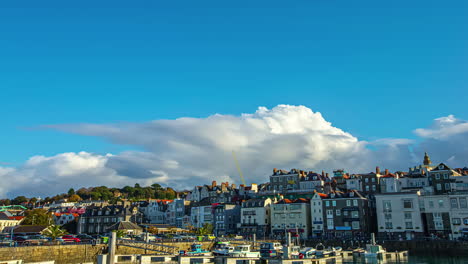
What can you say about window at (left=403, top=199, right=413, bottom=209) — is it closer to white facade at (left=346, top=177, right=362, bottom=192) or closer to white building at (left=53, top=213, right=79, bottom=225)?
white facade at (left=346, top=177, right=362, bottom=192)

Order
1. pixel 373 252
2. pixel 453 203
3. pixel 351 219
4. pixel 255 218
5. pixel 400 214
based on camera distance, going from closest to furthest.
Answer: pixel 373 252, pixel 453 203, pixel 400 214, pixel 351 219, pixel 255 218

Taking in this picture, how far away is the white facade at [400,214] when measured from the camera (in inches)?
3327

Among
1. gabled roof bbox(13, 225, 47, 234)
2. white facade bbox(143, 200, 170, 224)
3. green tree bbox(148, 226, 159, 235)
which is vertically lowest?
green tree bbox(148, 226, 159, 235)

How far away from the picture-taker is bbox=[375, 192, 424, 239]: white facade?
8450 centimetres

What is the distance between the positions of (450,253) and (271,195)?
5635cm

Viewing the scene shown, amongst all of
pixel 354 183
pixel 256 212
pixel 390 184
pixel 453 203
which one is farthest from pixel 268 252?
pixel 354 183

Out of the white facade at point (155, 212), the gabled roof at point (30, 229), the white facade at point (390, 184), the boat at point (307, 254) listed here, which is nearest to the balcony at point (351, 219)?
the white facade at point (390, 184)

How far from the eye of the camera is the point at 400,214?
8650 cm

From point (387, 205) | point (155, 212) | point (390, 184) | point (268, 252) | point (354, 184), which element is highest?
point (354, 184)

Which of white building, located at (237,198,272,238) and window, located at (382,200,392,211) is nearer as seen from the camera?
window, located at (382,200,392,211)

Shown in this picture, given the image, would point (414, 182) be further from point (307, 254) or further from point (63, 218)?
point (63, 218)

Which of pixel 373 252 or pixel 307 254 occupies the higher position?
pixel 307 254

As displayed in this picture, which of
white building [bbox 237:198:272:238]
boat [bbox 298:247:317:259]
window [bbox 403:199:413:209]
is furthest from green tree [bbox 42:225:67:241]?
window [bbox 403:199:413:209]

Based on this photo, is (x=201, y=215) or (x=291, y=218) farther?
(x=201, y=215)
